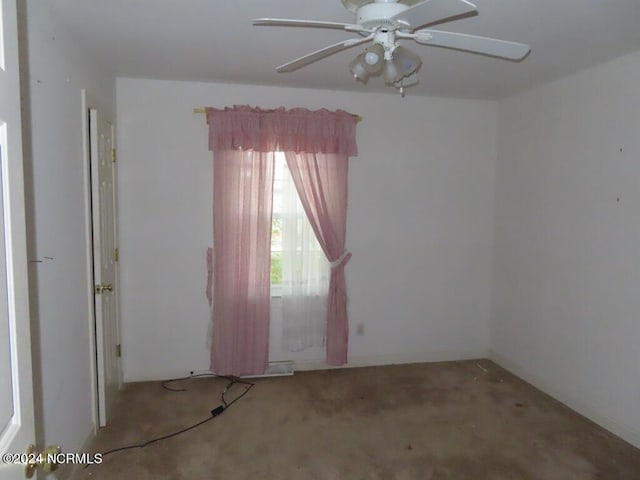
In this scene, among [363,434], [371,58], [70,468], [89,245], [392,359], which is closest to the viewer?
[371,58]

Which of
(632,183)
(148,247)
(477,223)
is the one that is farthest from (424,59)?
(148,247)

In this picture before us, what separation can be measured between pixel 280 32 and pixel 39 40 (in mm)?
1159

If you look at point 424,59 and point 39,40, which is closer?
point 39,40

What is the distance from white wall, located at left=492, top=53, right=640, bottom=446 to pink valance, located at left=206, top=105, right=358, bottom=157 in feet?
4.95

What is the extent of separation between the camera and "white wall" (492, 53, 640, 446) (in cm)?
263

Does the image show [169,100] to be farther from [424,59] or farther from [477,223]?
[477,223]

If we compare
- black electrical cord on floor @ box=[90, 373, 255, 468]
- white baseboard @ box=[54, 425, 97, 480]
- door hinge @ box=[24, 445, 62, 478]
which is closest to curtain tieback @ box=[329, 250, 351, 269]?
black electrical cord on floor @ box=[90, 373, 255, 468]

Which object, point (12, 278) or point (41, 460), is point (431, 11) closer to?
point (12, 278)

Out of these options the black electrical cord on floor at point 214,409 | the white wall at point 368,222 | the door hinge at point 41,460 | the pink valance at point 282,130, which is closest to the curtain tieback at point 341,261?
the white wall at point 368,222

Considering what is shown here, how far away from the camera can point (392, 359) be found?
3867mm

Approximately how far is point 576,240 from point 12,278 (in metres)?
3.28

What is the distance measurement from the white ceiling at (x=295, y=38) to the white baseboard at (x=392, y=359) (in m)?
2.38

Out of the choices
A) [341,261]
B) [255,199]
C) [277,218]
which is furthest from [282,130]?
[341,261]

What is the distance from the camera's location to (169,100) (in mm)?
3305
